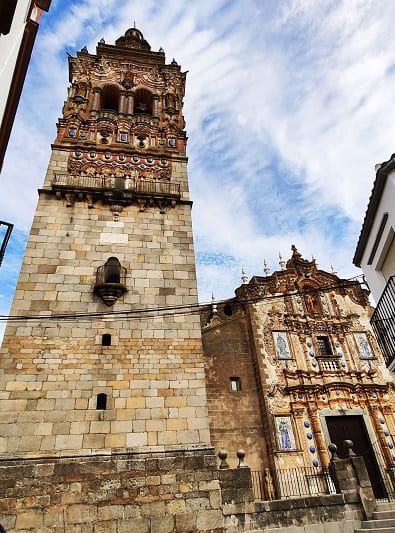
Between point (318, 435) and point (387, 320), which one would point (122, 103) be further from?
point (318, 435)

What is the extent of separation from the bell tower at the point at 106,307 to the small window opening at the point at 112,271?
0.09 ft

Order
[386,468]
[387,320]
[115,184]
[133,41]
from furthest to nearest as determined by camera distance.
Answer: [133,41] → [386,468] → [115,184] → [387,320]

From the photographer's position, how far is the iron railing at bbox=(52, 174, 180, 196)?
35.1ft

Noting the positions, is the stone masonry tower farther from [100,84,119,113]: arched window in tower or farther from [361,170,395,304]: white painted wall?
[361,170,395,304]: white painted wall

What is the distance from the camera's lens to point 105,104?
607 inches

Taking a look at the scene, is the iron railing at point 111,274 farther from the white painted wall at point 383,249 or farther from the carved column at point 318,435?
the carved column at point 318,435

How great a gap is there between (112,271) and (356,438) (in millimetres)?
10217

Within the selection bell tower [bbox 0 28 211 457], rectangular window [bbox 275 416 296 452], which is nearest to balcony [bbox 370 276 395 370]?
bell tower [bbox 0 28 211 457]

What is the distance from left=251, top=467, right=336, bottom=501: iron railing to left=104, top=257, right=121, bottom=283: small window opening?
7.39 metres

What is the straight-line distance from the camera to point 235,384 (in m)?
12.8

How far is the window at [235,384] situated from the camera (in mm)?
12688

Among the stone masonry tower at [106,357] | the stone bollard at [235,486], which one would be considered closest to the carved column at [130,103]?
the stone masonry tower at [106,357]

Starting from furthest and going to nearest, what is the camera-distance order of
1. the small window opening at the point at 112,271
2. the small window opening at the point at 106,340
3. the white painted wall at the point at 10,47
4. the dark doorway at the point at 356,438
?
the dark doorway at the point at 356,438 → the small window opening at the point at 112,271 → the small window opening at the point at 106,340 → the white painted wall at the point at 10,47

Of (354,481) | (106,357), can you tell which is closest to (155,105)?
(106,357)
